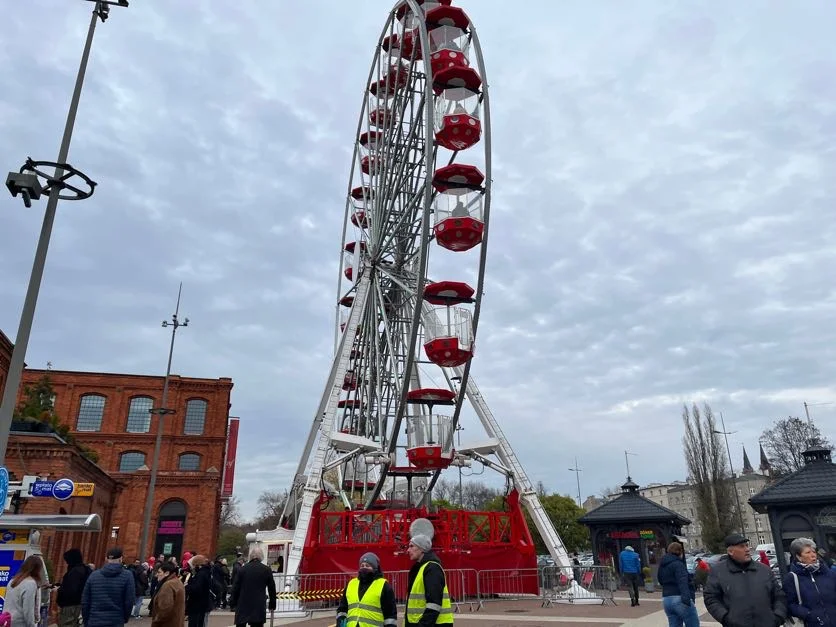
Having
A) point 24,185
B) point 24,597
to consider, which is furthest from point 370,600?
point 24,185

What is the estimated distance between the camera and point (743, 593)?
16.1 feet

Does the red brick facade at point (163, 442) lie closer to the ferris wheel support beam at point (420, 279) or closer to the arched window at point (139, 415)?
the arched window at point (139, 415)

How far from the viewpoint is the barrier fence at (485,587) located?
15.5 metres

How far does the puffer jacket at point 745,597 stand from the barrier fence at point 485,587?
10545mm

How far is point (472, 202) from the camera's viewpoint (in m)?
20.4

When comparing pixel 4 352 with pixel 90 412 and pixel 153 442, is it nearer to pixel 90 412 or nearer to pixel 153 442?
pixel 153 442

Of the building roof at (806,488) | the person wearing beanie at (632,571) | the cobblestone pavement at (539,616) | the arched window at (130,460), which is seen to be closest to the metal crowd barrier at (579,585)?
the cobblestone pavement at (539,616)

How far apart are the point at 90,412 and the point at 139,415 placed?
3079mm

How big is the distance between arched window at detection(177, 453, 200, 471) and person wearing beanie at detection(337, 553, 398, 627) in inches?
1576

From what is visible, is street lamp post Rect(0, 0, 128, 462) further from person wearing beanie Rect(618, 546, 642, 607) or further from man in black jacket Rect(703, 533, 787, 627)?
person wearing beanie Rect(618, 546, 642, 607)

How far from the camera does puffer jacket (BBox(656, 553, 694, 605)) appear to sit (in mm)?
7794

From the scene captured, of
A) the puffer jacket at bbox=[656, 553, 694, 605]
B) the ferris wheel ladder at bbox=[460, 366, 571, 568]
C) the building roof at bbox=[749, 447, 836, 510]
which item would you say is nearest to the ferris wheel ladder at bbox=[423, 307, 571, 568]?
the ferris wheel ladder at bbox=[460, 366, 571, 568]

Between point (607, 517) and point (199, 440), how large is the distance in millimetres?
29822

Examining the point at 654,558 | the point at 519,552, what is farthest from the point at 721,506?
the point at 519,552
